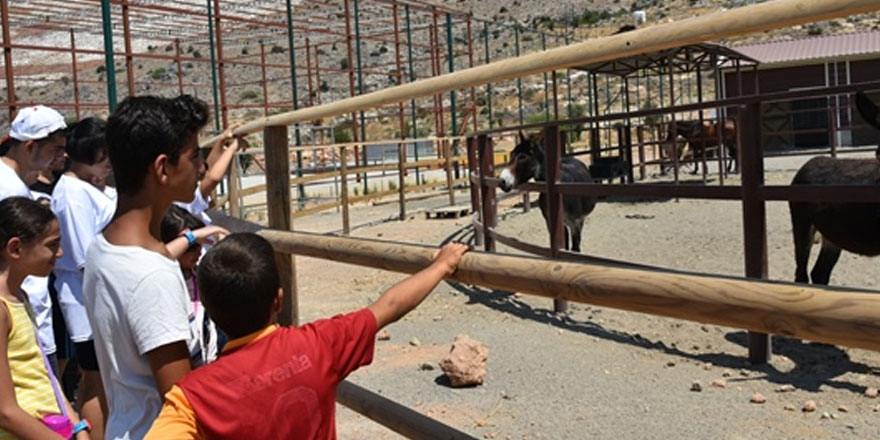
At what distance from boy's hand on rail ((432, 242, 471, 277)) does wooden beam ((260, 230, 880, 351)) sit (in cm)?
2

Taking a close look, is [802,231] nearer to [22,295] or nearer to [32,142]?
[32,142]

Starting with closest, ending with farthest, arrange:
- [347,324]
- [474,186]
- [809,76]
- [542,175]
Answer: [347,324]
[474,186]
[542,175]
[809,76]

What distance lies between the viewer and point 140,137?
190cm

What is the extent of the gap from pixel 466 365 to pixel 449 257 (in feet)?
8.85

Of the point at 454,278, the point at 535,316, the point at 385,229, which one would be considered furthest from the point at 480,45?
the point at 454,278

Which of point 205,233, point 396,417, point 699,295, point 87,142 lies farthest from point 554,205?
point 699,295

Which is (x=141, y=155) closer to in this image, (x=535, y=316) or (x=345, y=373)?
(x=345, y=373)

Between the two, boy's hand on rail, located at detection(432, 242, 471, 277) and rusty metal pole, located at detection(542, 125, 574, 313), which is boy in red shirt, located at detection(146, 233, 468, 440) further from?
rusty metal pole, located at detection(542, 125, 574, 313)

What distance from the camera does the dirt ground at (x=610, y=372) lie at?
13.2 ft

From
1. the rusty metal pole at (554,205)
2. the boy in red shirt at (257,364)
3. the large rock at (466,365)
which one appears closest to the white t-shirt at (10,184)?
the boy in red shirt at (257,364)

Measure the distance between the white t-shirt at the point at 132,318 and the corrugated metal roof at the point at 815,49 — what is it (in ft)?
93.1

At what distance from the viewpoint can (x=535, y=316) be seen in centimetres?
656

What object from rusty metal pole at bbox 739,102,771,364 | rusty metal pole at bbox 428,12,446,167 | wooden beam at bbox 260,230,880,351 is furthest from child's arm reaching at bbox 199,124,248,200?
rusty metal pole at bbox 428,12,446,167

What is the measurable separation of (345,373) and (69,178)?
1.82 meters
